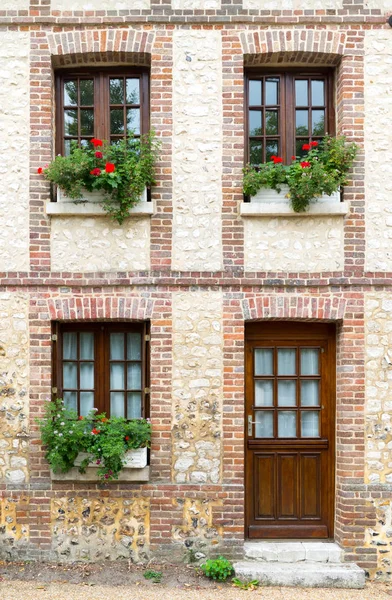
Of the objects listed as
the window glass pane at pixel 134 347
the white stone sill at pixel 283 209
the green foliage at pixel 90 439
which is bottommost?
the green foliage at pixel 90 439

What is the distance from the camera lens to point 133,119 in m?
6.84

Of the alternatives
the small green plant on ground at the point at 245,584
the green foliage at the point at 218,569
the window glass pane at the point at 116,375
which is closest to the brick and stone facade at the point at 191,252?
the window glass pane at the point at 116,375

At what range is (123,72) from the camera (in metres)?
6.81

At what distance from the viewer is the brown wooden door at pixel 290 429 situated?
669 cm

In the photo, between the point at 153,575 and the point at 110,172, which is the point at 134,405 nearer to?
the point at 153,575

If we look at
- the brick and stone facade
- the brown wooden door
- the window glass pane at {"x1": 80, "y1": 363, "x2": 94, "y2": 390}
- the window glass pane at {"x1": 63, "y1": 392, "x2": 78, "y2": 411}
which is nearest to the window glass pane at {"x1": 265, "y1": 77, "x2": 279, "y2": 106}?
the brick and stone facade

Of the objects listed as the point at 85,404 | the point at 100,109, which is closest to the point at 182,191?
the point at 100,109

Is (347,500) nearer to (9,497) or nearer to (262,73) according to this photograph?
(9,497)

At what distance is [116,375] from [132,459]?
1077mm

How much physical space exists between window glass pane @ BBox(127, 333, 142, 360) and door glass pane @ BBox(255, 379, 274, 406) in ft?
5.12

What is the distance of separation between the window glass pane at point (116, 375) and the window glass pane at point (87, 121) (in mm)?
3016

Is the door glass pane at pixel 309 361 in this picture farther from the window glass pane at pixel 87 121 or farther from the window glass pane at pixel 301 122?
the window glass pane at pixel 87 121

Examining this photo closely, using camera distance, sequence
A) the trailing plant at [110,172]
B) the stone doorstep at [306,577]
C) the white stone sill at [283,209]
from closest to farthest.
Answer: the stone doorstep at [306,577] < the trailing plant at [110,172] < the white stone sill at [283,209]

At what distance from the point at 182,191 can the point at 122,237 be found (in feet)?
3.06
